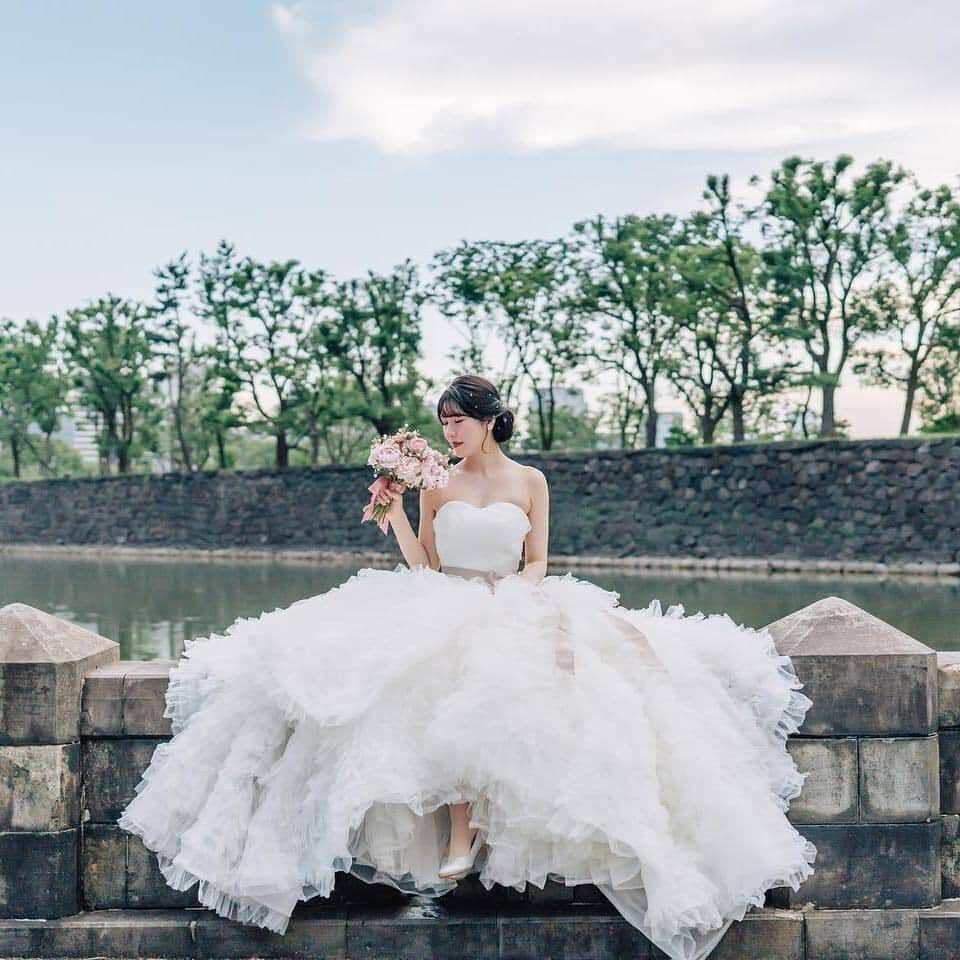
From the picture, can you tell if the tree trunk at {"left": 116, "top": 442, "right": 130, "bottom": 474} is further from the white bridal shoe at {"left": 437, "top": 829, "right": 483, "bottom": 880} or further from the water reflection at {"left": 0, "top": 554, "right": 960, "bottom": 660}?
the white bridal shoe at {"left": 437, "top": 829, "right": 483, "bottom": 880}

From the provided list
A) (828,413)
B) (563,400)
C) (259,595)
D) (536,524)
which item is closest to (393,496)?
(536,524)

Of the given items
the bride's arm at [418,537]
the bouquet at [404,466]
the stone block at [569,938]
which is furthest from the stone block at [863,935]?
the bouquet at [404,466]

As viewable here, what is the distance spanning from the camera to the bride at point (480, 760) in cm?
293

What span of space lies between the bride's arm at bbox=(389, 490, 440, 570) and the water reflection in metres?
6.61

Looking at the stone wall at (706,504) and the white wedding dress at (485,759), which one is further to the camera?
the stone wall at (706,504)

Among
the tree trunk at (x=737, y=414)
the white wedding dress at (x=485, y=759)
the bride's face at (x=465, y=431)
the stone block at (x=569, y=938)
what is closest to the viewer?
the white wedding dress at (x=485, y=759)

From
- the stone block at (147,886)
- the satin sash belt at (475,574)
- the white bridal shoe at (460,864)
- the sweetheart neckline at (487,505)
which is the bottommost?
the stone block at (147,886)

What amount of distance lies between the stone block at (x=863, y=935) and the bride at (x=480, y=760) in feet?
0.61

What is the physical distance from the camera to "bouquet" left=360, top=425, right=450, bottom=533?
3.73 metres

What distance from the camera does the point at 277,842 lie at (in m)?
3.05

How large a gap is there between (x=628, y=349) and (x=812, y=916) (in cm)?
2667

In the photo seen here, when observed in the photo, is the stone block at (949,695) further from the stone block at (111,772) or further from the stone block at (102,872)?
the stone block at (102,872)

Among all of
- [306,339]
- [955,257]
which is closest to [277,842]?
[955,257]

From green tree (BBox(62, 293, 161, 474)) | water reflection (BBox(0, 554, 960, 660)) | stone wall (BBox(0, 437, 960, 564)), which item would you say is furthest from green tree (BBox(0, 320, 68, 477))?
water reflection (BBox(0, 554, 960, 660))
